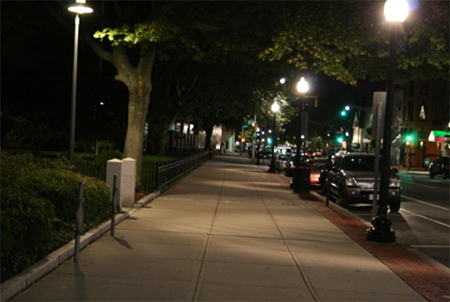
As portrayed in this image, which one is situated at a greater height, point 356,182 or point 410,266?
point 356,182

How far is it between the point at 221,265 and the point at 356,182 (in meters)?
10.7

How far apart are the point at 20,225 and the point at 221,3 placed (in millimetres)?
13399

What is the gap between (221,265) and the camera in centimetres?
892

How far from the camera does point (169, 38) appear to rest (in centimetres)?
1780

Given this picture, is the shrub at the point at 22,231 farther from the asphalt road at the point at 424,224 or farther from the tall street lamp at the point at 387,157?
the asphalt road at the point at 424,224

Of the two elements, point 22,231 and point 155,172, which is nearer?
point 22,231

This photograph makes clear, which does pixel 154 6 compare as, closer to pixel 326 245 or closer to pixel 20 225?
pixel 326 245

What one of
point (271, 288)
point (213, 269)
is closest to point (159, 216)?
point (213, 269)

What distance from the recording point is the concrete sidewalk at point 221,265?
7.25 meters

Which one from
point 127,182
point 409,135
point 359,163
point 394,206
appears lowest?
point 394,206

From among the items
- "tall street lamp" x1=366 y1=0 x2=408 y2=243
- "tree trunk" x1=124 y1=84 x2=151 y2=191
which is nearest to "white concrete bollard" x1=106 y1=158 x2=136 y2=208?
"tree trunk" x1=124 y1=84 x2=151 y2=191

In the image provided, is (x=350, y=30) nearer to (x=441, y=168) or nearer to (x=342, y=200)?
(x=342, y=200)

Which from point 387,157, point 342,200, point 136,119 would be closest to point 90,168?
point 136,119

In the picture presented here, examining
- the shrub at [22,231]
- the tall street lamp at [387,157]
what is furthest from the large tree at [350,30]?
the shrub at [22,231]
